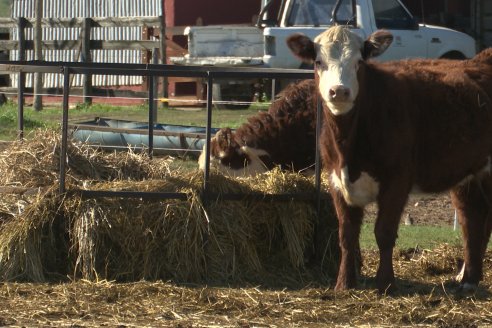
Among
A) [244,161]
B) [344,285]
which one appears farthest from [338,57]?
[244,161]

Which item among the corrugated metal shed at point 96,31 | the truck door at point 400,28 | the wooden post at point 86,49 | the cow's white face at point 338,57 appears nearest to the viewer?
the cow's white face at point 338,57

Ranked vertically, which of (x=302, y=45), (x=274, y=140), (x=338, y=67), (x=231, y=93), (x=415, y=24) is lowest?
(x=231, y=93)

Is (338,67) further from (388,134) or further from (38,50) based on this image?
Result: (38,50)

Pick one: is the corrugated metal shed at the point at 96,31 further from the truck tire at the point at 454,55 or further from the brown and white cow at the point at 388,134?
the brown and white cow at the point at 388,134

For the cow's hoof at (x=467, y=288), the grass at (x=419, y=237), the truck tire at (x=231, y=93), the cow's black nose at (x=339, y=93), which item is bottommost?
the truck tire at (x=231, y=93)

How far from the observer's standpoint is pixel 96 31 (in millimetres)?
27766

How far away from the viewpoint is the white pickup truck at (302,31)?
66.4ft

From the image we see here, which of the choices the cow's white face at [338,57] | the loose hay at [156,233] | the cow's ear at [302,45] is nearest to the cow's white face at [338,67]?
Answer: the cow's white face at [338,57]

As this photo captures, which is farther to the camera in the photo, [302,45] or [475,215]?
[475,215]

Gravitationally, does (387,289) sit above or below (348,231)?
below

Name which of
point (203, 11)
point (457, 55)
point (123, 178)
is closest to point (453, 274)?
point (123, 178)

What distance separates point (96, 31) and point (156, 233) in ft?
63.2

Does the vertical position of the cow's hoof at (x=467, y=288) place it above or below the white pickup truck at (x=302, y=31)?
below

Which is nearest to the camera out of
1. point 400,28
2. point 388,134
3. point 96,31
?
point 388,134
